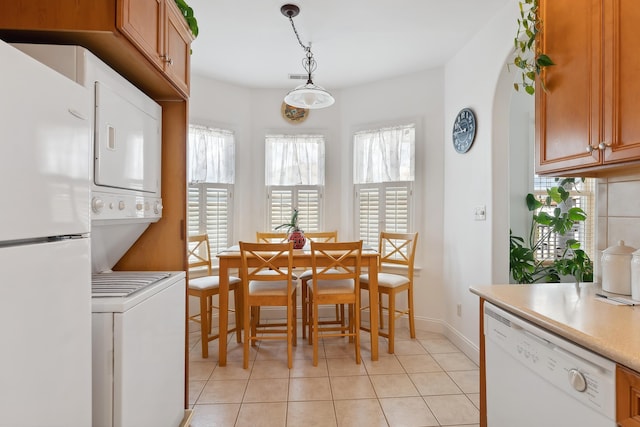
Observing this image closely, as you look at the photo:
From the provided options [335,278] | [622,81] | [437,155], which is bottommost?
[335,278]

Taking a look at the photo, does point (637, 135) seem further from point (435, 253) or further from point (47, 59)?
point (435, 253)

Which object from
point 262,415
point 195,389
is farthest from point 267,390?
point 195,389

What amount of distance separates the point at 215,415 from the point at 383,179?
2.63 meters

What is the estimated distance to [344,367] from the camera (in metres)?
2.64

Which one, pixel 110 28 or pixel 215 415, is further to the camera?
pixel 215 415

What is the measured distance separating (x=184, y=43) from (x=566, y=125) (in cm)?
191

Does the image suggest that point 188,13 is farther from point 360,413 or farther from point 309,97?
point 360,413

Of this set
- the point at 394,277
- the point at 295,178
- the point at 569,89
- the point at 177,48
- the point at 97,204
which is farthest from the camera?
the point at 295,178

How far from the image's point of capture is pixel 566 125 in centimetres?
138

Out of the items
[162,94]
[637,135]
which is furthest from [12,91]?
[637,135]

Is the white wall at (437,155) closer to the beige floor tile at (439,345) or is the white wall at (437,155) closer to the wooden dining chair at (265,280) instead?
the beige floor tile at (439,345)

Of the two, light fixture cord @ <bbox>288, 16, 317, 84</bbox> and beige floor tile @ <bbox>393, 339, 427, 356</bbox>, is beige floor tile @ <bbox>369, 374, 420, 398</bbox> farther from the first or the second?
light fixture cord @ <bbox>288, 16, 317, 84</bbox>

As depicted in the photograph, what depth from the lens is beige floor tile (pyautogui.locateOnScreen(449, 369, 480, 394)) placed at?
230cm

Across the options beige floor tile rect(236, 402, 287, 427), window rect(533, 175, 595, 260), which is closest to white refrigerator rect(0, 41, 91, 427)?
beige floor tile rect(236, 402, 287, 427)
